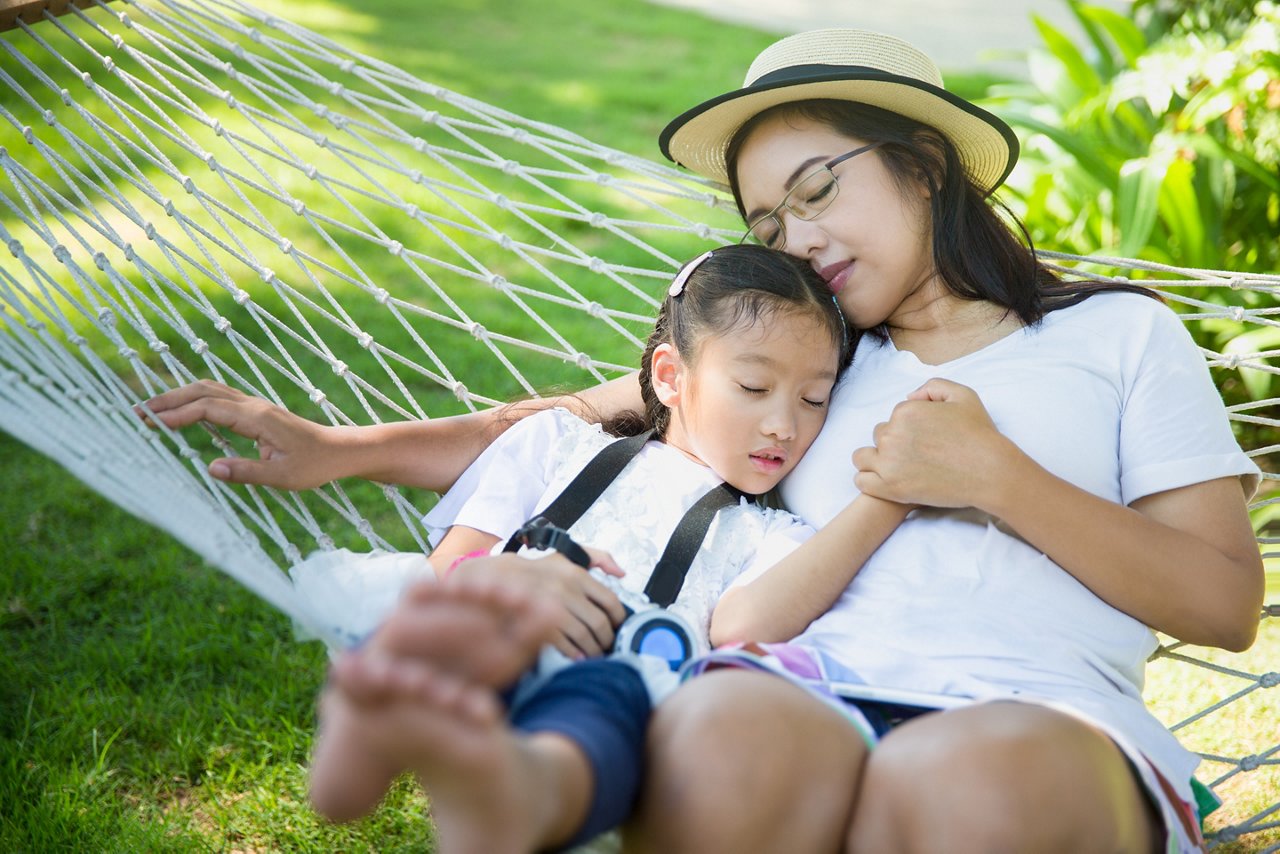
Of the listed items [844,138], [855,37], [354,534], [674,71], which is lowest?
[354,534]

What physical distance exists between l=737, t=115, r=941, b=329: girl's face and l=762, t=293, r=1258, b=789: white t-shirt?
0.12m

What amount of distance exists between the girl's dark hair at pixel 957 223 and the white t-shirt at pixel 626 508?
341mm

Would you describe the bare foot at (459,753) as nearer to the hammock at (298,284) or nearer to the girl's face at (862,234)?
the hammock at (298,284)

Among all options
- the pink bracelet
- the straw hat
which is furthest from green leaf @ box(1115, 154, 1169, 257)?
the pink bracelet

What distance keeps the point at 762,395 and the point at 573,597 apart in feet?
1.35

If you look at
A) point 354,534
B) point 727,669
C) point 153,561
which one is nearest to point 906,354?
point 727,669

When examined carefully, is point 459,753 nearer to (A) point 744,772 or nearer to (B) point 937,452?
(A) point 744,772

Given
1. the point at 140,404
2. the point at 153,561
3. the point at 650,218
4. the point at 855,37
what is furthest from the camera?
the point at 650,218

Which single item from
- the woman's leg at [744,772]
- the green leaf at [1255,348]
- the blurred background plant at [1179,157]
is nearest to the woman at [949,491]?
the woman's leg at [744,772]

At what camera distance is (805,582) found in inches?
52.1

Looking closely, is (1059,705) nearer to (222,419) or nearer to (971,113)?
(971,113)

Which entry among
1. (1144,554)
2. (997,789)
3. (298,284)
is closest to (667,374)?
(1144,554)

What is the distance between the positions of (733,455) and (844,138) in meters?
0.46

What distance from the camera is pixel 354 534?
2.52 meters
